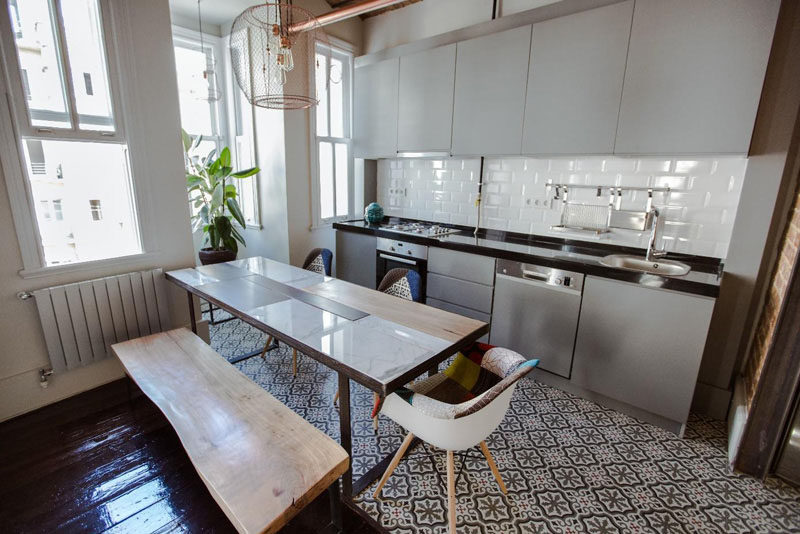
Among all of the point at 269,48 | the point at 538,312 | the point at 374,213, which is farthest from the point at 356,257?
the point at 269,48

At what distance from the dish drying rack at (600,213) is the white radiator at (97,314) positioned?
10.4 feet

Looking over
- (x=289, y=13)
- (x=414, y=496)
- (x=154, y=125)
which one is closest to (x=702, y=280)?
(x=414, y=496)

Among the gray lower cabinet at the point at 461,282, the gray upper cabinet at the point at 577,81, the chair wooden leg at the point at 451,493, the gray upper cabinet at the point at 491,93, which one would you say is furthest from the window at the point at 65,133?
the gray upper cabinet at the point at 577,81

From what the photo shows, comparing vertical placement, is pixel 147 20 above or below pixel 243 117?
above

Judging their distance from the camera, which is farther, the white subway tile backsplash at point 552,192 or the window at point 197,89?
the window at point 197,89

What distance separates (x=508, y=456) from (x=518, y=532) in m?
0.47

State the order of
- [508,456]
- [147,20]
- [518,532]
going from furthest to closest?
1. [147,20]
2. [508,456]
3. [518,532]

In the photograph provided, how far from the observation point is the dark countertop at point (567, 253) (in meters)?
2.15

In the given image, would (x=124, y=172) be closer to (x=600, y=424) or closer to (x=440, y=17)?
(x=440, y=17)

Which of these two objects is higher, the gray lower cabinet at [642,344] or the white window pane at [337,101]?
the white window pane at [337,101]

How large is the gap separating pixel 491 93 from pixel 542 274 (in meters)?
1.53

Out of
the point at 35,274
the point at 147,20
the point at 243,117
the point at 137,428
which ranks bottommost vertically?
the point at 137,428

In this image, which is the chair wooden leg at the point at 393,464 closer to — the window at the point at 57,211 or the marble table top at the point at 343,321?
the marble table top at the point at 343,321

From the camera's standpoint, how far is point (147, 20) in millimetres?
2537
